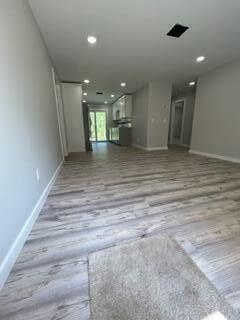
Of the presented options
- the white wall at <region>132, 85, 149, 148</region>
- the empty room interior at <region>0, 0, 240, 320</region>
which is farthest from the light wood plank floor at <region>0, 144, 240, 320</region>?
the white wall at <region>132, 85, 149, 148</region>

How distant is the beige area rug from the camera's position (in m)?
0.77

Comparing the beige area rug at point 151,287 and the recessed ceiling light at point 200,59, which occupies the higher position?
the recessed ceiling light at point 200,59

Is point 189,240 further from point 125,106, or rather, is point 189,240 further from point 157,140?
point 125,106

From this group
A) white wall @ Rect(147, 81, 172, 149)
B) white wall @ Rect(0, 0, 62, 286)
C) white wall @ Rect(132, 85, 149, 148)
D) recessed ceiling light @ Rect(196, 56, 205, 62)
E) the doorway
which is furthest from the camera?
the doorway

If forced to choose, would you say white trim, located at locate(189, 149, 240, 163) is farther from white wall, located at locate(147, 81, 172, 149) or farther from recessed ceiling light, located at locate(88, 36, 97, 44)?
recessed ceiling light, located at locate(88, 36, 97, 44)

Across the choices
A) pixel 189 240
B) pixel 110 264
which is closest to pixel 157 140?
pixel 189 240

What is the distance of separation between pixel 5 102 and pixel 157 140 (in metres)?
5.44

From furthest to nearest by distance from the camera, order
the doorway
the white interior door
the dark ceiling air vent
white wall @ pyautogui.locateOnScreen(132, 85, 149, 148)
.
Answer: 1. the doorway
2. the white interior door
3. white wall @ pyautogui.locateOnScreen(132, 85, 149, 148)
4. the dark ceiling air vent

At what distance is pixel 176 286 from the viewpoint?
898mm

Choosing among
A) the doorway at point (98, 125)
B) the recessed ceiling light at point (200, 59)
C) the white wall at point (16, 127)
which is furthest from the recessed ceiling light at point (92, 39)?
the doorway at point (98, 125)

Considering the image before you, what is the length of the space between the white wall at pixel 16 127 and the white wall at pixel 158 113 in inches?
175

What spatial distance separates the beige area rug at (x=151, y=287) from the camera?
2.53 feet

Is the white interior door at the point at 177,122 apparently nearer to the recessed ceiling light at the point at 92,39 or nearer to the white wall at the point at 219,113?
the white wall at the point at 219,113

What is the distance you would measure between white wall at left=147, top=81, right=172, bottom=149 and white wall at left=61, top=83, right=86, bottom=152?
267cm
